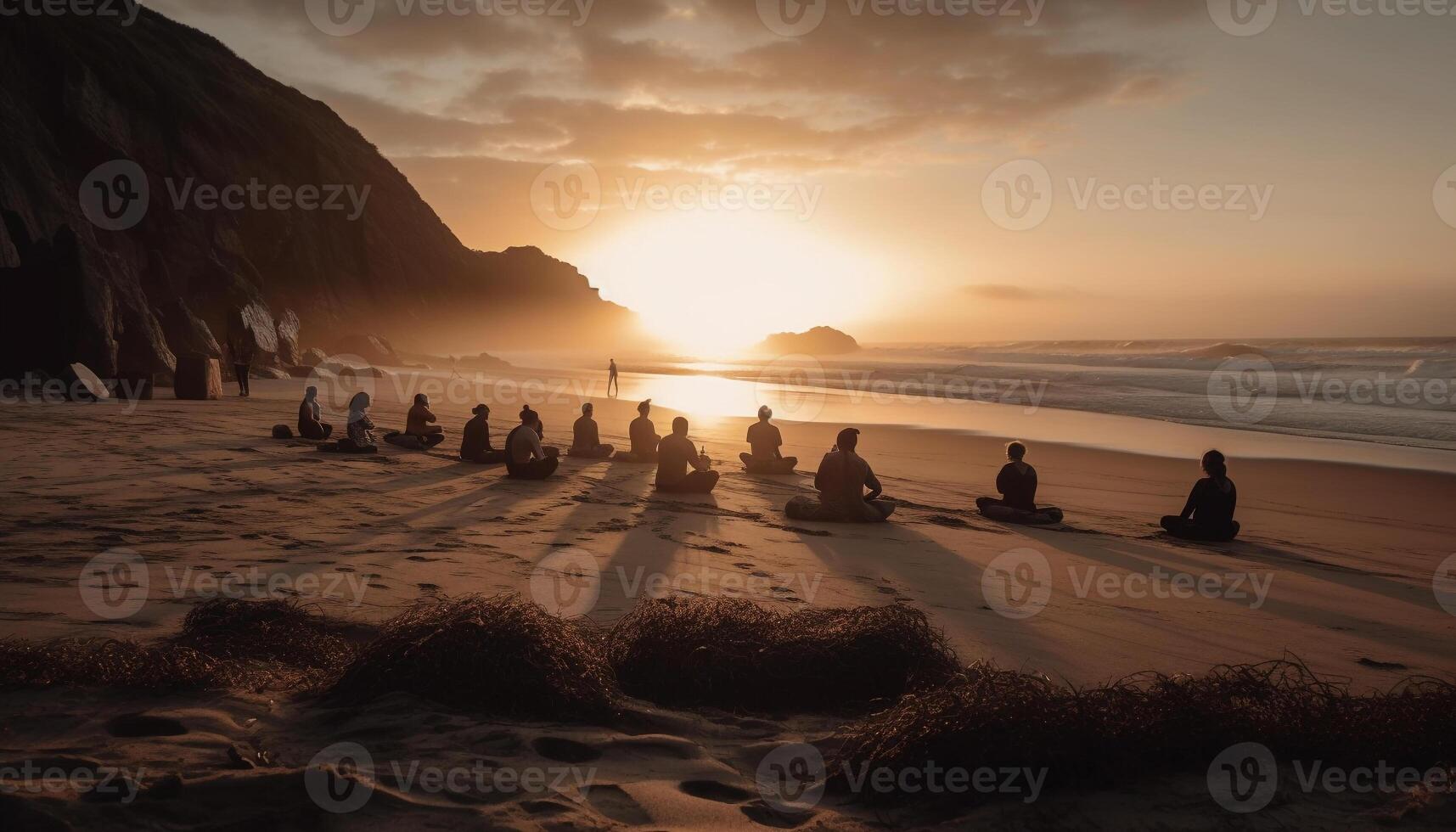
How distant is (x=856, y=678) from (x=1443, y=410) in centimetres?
3611

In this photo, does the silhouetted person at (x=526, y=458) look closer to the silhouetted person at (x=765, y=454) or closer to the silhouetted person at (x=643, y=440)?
the silhouetted person at (x=643, y=440)

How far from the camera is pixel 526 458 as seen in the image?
13867 millimetres

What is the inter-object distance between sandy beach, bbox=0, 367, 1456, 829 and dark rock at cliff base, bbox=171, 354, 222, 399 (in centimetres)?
552

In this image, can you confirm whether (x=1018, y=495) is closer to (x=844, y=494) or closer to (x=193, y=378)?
(x=844, y=494)

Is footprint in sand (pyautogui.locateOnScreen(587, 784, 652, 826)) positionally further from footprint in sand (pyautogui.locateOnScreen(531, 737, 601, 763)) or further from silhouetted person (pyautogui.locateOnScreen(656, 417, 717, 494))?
silhouetted person (pyautogui.locateOnScreen(656, 417, 717, 494))

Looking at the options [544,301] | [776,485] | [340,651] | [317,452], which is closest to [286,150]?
[317,452]

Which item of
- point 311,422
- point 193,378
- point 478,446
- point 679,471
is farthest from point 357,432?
point 193,378

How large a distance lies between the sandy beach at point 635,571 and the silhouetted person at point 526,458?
0.89 ft

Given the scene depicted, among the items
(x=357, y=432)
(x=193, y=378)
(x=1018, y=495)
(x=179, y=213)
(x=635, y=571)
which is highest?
(x=179, y=213)

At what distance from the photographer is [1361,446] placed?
22859 mm

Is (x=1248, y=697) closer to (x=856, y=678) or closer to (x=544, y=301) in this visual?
(x=856, y=678)

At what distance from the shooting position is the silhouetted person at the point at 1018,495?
39.8 ft

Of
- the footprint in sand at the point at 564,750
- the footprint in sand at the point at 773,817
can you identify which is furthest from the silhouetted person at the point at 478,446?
the footprint in sand at the point at 773,817

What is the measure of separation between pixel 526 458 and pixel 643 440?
311 cm
